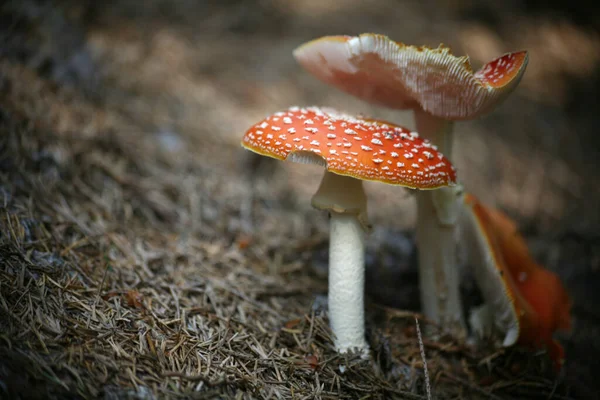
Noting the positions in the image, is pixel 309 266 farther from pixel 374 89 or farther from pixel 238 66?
pixel 238 66

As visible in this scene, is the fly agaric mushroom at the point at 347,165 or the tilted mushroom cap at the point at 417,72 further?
the tilted mushroom cap at the point at 417,72

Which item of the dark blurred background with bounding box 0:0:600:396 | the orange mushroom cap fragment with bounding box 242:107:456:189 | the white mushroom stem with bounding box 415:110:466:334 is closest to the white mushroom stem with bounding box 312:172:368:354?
the orange mushroom cap fragment with bounding box 242:107:456:189

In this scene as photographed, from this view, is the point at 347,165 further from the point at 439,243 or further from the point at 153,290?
the point at 153,290

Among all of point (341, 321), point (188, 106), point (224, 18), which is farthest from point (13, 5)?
point (341, 321)

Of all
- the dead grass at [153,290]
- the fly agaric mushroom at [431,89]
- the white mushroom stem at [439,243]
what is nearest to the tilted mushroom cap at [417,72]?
the fly agaric mushroom at [431,89]

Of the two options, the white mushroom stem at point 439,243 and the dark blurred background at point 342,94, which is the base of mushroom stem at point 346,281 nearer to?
the white mushroom stem at point 439,243

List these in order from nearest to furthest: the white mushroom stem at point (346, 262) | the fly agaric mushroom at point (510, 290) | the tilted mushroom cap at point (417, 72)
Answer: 1. the tilted mushroom cap at point (417, 72)
2. the white mushroom stem at point (346, 262)
3. the fly agaric mushroom at point (510, 290)
